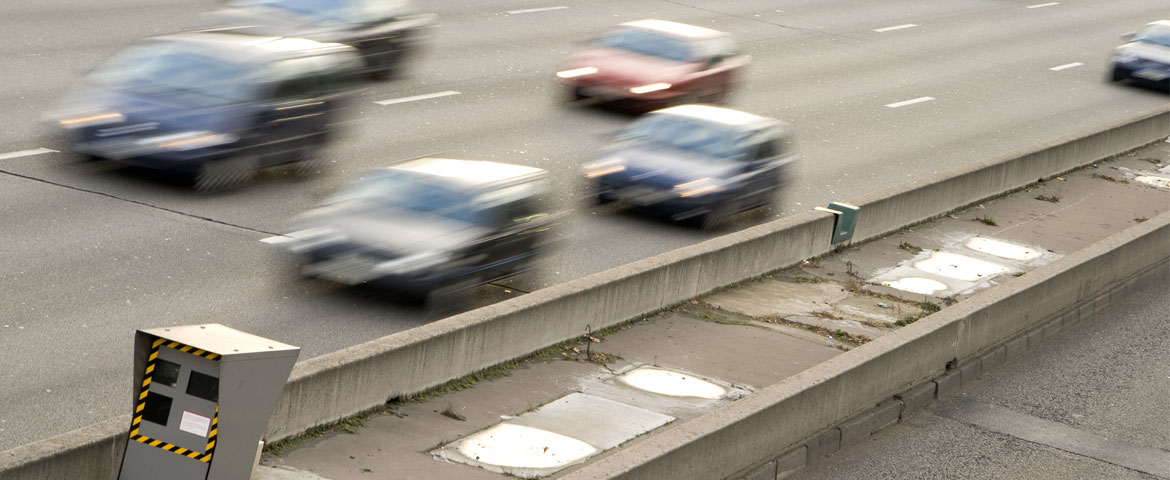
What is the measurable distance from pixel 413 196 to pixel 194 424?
6348mm

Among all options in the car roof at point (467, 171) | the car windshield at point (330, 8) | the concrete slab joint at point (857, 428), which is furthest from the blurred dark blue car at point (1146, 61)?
the concrete slab joint at point (857, 428)

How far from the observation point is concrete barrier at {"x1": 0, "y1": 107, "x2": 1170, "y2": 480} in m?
8.62

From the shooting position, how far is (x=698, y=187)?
1697 cm

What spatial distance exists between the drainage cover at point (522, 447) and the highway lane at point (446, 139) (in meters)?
2.49

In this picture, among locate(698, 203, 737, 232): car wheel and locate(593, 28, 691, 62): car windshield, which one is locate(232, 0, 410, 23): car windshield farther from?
locate(698, 203, 737, 232): car wheel

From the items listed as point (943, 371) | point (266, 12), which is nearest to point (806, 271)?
point (943, 371)

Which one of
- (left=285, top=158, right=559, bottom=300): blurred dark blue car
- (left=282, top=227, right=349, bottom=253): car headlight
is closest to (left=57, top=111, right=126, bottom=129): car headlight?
(left=285, top=158, right=559, bottom=300): blurred dark blue car

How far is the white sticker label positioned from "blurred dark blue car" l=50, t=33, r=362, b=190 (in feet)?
28.1

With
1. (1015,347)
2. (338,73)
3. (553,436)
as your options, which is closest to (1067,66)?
(338,73)

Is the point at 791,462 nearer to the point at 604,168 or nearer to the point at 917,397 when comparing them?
the point at 917,397

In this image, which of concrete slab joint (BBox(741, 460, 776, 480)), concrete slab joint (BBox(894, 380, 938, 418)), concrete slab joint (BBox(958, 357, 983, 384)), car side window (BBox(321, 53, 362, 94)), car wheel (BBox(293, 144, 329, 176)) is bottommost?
concrete slab joint (BBox(958, 357, 983, 384))

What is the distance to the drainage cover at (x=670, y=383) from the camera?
10781 millimetres

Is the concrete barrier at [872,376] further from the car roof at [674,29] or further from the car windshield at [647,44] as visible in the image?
the car roof at [674,29]

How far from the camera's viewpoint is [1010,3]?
4572 centimetres
